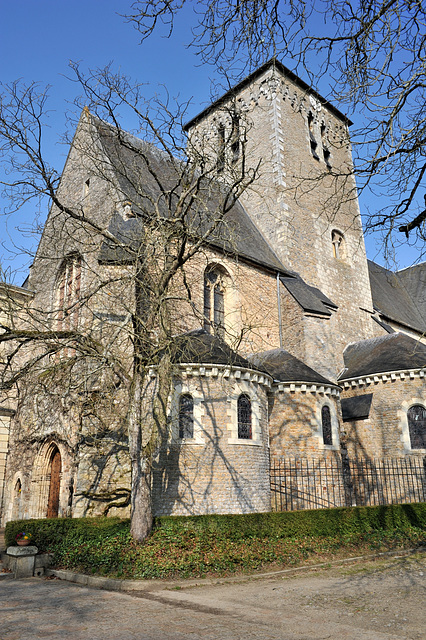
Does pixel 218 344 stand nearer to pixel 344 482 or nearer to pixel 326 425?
pixel 326 425

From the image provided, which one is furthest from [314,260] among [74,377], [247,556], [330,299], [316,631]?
[316,631]

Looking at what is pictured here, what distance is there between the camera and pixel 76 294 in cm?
1501

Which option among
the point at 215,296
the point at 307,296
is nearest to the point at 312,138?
the point at 307,296

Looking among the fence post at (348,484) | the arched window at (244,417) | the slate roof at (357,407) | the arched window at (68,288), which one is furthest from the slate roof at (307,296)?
the arched window at (68,288)

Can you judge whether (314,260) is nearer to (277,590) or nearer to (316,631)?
(277,590)

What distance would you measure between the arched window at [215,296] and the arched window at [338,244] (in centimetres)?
733

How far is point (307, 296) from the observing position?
17.9 metres

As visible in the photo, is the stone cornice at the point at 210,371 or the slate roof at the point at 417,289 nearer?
the stone cornice at the point at 210,371

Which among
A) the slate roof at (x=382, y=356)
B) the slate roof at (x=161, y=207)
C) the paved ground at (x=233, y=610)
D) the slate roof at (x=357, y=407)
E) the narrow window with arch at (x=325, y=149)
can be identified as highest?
the narrow window with arch at (x=325, y=149)

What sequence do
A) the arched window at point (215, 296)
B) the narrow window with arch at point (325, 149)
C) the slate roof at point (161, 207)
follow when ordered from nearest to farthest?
the slate roof at point (161, 207)
the arched window at point (215, 296)
the narrow window with arch at point (325, 149)

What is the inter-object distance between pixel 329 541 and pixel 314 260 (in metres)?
12.5

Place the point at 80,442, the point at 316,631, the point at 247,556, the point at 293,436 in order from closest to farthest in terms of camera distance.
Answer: the point at 316,631, the point at 247,556, the point at 80,442, the point at 293,436

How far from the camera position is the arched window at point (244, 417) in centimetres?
1239

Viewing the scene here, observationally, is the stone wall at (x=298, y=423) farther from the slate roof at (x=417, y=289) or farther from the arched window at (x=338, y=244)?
the slate roof at (x=417, y=289)
